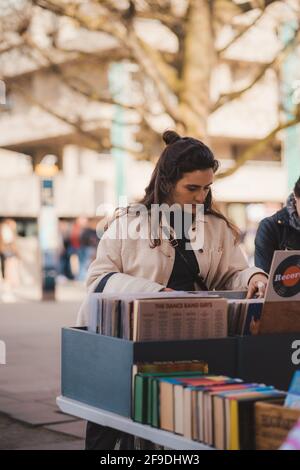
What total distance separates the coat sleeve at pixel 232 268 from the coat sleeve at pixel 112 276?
55 centimetres

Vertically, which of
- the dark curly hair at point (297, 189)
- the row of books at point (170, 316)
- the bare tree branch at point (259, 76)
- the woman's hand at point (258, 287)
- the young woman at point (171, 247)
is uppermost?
the bare tree branch at point (259, 76)

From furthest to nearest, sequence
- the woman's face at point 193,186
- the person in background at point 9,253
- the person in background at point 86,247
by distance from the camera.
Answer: the person in background at point 86,247 < the person in background at point 9,253 < the woman's face at point 193,186

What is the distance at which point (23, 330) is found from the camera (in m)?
14.5

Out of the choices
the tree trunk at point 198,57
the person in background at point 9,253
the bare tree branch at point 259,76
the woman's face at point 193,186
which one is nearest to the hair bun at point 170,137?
the woman's face at point 193,186

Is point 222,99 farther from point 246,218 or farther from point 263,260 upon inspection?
point 246,218

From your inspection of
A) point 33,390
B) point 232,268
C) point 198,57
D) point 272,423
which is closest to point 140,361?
point 272,423

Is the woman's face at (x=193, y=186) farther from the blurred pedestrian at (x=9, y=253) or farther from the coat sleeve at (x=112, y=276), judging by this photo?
the blurred pedestrian at (x=9, y=253)

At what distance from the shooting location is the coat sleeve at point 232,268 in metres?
4.86

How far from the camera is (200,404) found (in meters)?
3.54

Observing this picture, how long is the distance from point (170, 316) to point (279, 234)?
2.20 meters

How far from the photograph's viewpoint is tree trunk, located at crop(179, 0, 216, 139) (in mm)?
14514

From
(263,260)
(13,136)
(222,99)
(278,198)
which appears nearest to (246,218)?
(278,198)

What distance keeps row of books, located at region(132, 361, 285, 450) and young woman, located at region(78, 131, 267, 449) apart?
722 millimetres

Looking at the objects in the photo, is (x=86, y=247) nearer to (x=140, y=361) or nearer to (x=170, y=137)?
(x=170, y=137)
